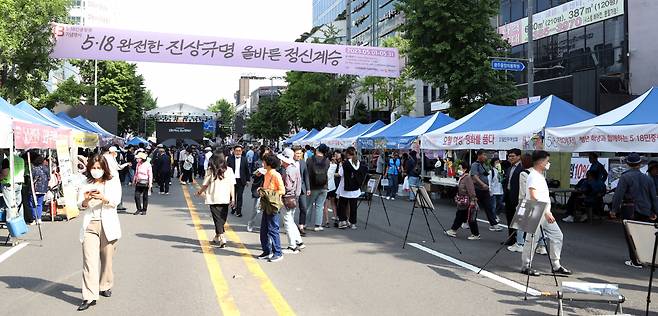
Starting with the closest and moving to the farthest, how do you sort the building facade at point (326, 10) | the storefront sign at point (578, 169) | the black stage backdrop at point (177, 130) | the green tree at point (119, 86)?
the storefront sign at point (578, 169)
the black stage backdrop at point (177, 130)
the green tree at point (119, 86)
the building facade at point (326, 10)

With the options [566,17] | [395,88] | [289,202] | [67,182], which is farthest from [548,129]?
[395,88]

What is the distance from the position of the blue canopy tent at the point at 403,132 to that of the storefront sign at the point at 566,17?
710 centimetres

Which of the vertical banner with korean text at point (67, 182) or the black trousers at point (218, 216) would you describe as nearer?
the black trousers at point (218, 216)

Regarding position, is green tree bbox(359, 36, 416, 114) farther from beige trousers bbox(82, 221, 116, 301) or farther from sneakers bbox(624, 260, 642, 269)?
beige trousers bbox(82, 221, 116, 301)

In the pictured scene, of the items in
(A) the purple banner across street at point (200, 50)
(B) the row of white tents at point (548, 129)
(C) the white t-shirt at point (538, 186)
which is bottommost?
(C) the white t-shirt at point (538, 186)

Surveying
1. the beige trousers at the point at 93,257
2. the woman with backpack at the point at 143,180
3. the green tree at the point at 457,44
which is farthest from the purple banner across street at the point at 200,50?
the beige trousers at the point at 93,257

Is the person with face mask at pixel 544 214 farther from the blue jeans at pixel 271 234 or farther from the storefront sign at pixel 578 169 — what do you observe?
the storefront sign at pixel 578 169

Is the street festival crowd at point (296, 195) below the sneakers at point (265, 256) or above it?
above

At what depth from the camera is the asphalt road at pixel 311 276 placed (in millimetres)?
5750

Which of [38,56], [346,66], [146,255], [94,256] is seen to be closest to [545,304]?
[94,256]

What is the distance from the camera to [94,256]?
5.71m

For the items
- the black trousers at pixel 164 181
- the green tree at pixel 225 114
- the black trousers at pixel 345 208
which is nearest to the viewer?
the black trousers at pixel 345 208

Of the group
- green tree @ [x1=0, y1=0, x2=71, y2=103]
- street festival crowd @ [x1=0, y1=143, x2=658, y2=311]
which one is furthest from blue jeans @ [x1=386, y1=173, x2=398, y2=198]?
green tree @ [x1=0, y1=0, x2=71, y2=103]

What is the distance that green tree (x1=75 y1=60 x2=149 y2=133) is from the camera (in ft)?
174
